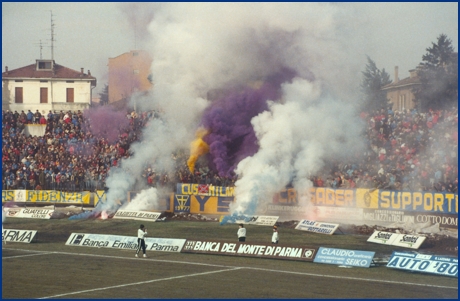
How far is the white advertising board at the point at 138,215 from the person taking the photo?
50.4 m

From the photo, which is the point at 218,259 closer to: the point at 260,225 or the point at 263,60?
the point at 260,225

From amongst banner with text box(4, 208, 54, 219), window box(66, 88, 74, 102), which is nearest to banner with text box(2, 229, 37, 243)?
banner with text box(4, 208, 54, 219)

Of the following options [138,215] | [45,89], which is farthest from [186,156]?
[45,89]

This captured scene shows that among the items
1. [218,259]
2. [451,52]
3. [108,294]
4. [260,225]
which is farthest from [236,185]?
[108,294]

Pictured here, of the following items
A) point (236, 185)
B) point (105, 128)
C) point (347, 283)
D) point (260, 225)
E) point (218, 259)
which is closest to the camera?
point (347, 283)

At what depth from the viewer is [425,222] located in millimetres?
41156

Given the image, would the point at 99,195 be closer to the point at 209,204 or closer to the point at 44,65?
the point at 209,204

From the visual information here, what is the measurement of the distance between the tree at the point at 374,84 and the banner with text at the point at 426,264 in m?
28.2

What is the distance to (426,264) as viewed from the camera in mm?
31438

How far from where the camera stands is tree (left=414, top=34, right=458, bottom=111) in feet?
170

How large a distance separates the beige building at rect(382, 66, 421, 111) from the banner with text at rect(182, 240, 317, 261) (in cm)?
2541

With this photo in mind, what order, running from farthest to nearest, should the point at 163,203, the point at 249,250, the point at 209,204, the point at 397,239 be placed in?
the point at 163,203
the point at 209,204
the point at 397,239
the point at 249,250

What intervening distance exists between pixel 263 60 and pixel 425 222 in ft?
70.0

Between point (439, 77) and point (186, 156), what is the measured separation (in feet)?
65.8
